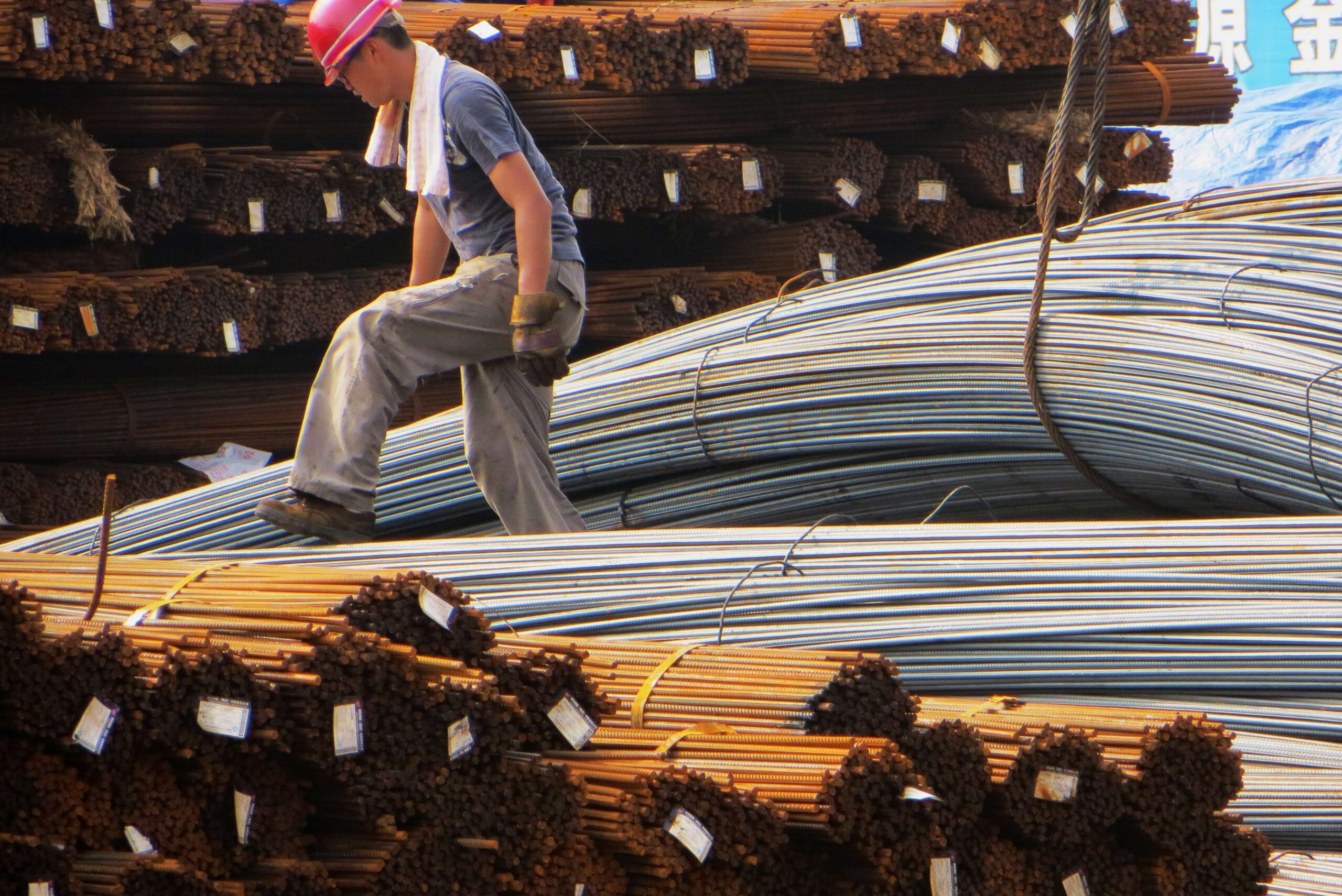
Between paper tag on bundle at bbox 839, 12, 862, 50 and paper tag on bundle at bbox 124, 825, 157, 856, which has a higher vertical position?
paper tag on bundle at bbox 839, 12, 862, 50

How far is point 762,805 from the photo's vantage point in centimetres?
238

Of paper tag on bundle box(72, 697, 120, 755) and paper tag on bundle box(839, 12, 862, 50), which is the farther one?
paper tag on bundle box(839, 12, 862, 50)

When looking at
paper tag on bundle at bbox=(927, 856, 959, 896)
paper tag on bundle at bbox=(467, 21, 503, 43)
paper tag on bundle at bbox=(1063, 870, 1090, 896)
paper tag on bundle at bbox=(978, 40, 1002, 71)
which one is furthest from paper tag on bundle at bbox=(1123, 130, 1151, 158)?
paper tag on bundle at bbox=(927, 856, 959, 896)

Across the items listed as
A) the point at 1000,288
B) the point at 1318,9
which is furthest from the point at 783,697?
the point at 1318,9

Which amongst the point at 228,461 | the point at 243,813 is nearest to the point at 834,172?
the point at 228,461

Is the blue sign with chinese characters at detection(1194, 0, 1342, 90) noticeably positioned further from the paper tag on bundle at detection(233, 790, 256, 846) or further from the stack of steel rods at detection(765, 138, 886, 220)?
the paper tag on bundle at detection(233, 790, 256, 846)

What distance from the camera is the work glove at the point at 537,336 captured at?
148 inches

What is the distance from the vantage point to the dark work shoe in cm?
375

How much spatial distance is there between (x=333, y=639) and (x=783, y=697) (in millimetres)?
785

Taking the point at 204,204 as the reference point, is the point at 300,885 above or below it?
below

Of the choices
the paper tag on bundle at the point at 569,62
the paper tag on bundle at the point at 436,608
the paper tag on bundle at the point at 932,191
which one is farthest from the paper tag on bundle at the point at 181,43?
the paper tag on bundle at the point at 436,608

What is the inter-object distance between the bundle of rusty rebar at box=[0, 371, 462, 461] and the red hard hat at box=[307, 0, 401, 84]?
2.74m

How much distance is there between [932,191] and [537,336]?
10.8ft

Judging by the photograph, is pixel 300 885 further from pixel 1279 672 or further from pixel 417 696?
pixel 1279 672
